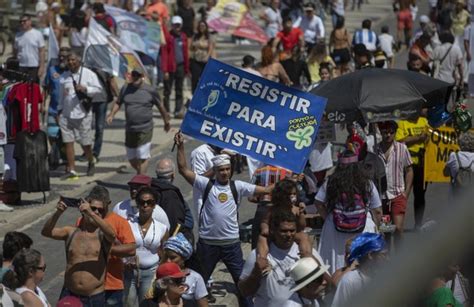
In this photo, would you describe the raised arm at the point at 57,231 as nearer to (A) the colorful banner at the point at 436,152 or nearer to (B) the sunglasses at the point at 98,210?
(B) the sunglasses at the point at 98,210

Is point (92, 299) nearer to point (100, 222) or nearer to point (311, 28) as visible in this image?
point (100, 222)

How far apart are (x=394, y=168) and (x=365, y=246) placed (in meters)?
4.79

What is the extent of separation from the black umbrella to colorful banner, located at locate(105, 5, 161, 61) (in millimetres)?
9522

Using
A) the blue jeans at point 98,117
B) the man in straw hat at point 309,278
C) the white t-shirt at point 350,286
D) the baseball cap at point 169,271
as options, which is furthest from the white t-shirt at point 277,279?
the blue jeans at point 98,117

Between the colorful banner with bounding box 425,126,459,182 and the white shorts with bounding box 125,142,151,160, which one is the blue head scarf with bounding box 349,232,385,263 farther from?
the white shorts with bounding box 125,142,151,160

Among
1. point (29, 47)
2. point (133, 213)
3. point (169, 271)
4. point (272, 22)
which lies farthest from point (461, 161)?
point (272, 22)

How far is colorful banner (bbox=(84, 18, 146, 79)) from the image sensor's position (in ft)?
58.7

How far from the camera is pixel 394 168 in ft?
37.0

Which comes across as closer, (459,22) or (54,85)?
(54,85)

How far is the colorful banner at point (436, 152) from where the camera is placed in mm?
13164

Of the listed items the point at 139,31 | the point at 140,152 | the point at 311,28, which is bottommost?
the point at 311,28

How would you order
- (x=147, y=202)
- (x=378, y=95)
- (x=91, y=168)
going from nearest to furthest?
(x=147, y=202), (x=378, y=95), (x=91, y=168)

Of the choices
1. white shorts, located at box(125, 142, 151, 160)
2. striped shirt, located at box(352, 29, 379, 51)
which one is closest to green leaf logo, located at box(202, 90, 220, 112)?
white shorts, located at box(125, 142, 151, 160)

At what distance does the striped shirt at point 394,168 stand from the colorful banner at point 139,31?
9937 millimetres
